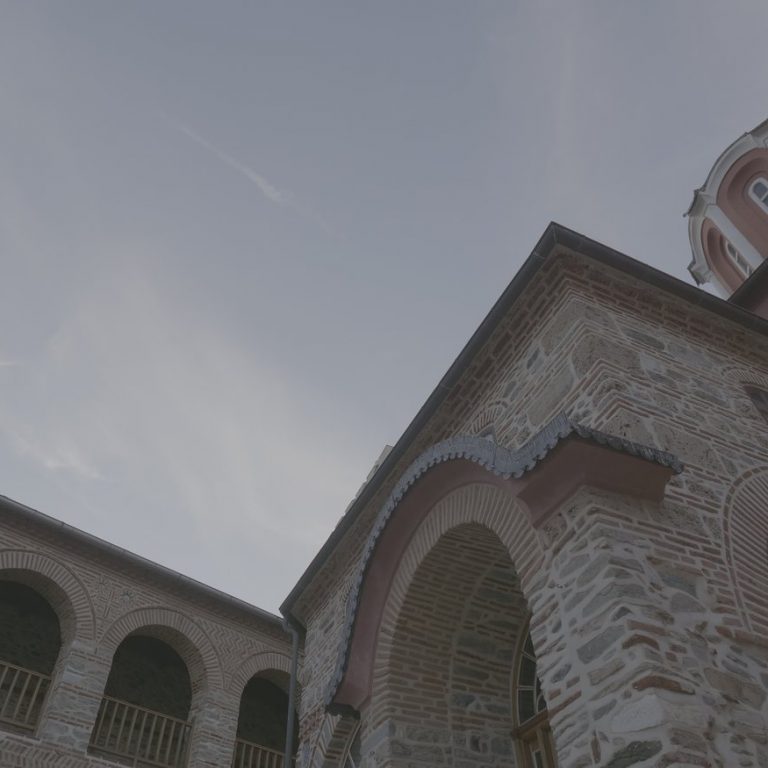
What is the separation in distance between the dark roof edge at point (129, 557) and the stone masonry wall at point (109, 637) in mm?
50

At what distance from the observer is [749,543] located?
434 cm

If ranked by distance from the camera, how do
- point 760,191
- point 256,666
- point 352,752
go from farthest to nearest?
1. point 760,191
2. point 256,666
3. point 352,752

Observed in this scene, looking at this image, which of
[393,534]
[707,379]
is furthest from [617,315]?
[393,534]

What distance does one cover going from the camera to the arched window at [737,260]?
1413 cm

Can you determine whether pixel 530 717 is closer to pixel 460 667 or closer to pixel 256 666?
pixel 460 667

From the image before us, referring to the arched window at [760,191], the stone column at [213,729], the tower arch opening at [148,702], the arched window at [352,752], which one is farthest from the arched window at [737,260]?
the tower arch opening at [148,702]

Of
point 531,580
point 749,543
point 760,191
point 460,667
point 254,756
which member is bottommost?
point 531,580

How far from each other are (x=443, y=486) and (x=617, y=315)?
6.11ft

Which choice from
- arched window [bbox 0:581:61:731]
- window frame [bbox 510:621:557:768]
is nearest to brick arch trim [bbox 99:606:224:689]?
arched window [bbox 0:581:61:731]

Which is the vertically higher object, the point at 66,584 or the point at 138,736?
the point at 66,584

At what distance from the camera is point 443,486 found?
18.1 feet

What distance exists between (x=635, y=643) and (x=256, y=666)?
9177mm

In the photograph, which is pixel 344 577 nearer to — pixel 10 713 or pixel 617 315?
pixel 617 315

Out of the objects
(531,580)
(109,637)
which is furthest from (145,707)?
(531,580)
